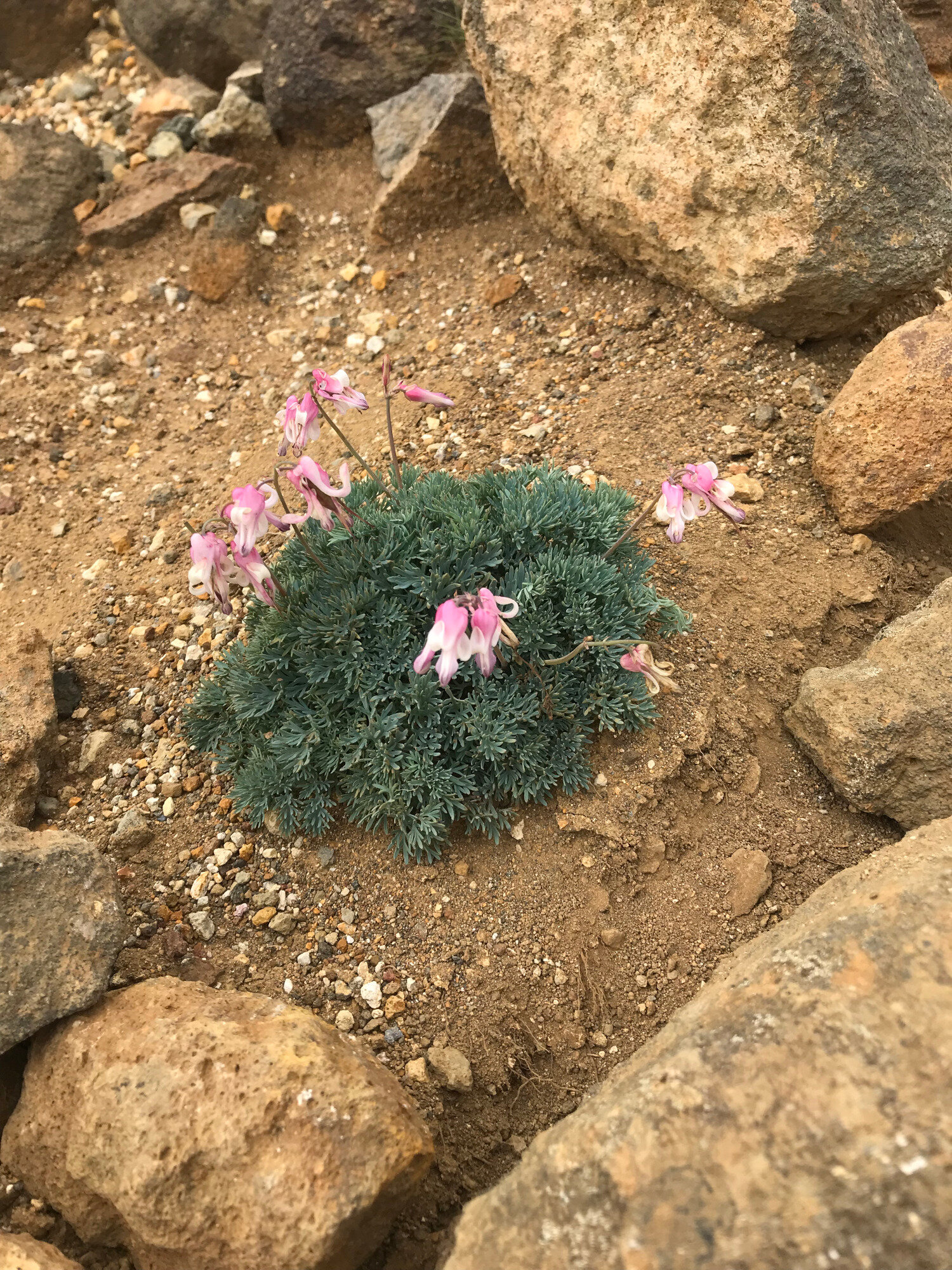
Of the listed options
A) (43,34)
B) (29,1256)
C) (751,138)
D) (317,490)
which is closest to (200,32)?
(43,34)

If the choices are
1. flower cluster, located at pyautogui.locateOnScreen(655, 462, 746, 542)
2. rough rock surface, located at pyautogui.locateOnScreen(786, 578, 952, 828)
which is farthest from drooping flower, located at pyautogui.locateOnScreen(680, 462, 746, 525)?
rough rock surface, located at pyautogui.locateOnScreen(786, 578, 952, 828)

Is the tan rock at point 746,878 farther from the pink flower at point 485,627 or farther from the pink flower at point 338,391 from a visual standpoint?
the pink flower at point 338,391

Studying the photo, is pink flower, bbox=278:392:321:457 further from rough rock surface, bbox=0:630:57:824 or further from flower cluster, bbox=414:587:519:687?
rough rock surface, bbox=0:630:57:824

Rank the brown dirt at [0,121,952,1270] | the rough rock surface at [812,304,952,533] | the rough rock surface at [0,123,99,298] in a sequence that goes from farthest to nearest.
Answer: the rough rock surface at [0,123,99,298] < the rough rock surface at [812,304,952,533] < the brown dirt at [0,121,952,1270]

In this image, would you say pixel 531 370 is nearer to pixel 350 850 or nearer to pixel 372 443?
pixel 372 443

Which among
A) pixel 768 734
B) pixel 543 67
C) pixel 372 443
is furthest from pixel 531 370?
pixel 768 734

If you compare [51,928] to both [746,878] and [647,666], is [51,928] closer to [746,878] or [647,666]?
[647,666]
